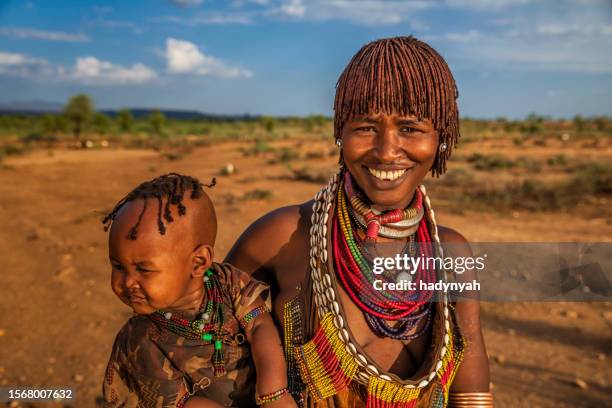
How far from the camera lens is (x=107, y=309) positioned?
600cm

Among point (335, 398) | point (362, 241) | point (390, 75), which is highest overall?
point (390, 75)

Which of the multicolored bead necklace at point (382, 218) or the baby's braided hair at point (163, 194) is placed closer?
the baby's braided hair at point (163, 194)

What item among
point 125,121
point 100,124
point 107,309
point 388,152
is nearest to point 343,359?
point 388,152

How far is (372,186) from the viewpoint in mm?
1825

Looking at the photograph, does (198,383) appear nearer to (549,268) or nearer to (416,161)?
(416,161)

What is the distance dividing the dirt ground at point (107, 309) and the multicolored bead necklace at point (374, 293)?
2.12m

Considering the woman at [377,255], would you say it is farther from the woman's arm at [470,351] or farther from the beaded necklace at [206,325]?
the beaded necklace at [206,325]

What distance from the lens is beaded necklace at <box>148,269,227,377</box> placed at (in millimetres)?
1734

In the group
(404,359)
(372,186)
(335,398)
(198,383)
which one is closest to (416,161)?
(372,186)

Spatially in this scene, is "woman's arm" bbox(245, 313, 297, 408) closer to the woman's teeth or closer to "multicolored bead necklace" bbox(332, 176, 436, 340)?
"multicolored bead necklace" bbox(332, 176, 436, 340)

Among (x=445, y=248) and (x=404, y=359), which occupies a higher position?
(x=445, y=248)

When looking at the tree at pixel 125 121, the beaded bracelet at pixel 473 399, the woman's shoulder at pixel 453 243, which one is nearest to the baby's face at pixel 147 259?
the woman's shoulder at pixel 453 243

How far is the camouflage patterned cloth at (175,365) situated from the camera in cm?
168

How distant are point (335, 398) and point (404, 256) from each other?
1.89ft
